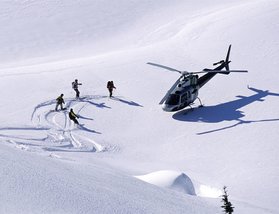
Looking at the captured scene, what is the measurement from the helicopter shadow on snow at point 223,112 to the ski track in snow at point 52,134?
4696 mm

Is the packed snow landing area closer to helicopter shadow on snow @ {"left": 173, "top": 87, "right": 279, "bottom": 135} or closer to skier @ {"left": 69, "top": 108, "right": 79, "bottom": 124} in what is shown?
helicopter shadow on snow @ {"left": 173, "top": 87, "right": 279, "bottom": 135}

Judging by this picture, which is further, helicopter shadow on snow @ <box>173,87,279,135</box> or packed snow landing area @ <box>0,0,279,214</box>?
helicopter shadow on snow @ <box>173,87,279,135</box>

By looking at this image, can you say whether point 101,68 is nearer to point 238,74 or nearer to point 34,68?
point 34,68

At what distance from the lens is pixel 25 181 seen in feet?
34.6

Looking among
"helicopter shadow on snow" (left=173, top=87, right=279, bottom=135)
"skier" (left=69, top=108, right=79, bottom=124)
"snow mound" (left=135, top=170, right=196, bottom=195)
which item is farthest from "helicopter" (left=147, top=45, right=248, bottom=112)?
"snow mound" (left=135, top=170, right=196, bottom=195)

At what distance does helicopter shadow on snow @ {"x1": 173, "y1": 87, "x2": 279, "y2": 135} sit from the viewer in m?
24.6

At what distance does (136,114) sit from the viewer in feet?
83.6

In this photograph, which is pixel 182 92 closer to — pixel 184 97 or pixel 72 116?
pixel 184 97

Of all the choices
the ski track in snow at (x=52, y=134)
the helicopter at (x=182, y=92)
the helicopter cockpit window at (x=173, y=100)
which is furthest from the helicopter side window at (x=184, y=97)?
the ski track in snow at (x=52, y=134)

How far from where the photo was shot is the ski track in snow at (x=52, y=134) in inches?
819

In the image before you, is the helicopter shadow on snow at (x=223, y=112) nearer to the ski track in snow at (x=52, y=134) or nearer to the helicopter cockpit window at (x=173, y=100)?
the helicopter cockpit window at (x=173, y=100)

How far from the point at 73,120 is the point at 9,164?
1300 centimetres

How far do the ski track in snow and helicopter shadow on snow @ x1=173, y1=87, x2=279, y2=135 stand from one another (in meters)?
4.70

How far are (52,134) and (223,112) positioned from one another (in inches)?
328
